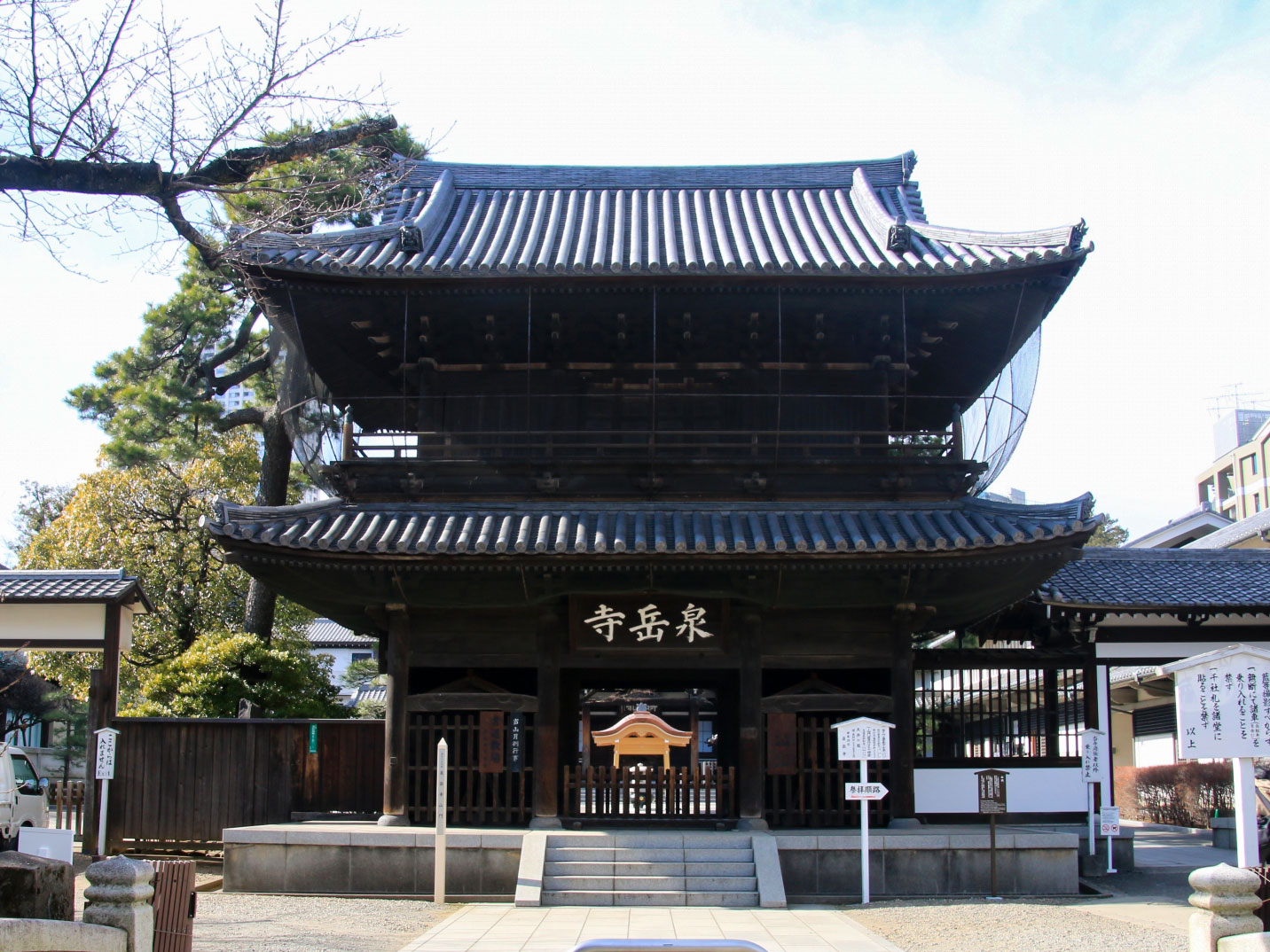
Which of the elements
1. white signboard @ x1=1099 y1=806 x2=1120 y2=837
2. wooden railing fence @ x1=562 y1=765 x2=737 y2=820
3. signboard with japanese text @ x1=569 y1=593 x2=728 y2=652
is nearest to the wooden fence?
wooden railing fence @ x1=562 y1=765 x2=737 y2=820

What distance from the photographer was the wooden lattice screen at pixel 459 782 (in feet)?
47.6

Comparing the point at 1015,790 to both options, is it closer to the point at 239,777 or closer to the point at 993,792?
the point at 993,792

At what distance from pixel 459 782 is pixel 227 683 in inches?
367

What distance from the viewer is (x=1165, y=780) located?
26.3m

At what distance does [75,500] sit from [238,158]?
2408cm

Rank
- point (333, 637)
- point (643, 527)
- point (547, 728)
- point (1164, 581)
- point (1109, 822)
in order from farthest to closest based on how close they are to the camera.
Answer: point (333, 637), point (1164, 581), point (1109, 822), point (547, 728), point (643, 527)

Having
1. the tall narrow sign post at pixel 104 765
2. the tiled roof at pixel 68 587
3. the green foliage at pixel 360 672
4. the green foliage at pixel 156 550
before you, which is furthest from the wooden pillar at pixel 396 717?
the green foliage at pixel 360 672

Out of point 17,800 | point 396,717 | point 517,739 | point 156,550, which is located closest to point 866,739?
point 517,739

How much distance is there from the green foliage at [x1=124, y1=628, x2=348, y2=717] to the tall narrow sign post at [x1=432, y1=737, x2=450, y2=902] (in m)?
10.4

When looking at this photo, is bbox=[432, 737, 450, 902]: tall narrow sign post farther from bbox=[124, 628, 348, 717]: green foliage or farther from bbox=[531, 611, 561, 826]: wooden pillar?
bbox=[124, 628, 348, 717]: green foliage

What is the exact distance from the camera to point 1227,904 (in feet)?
26.4

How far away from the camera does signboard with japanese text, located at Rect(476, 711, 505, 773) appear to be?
14617 millimetres

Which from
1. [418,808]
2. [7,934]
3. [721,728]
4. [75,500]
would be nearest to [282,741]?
[418,808]

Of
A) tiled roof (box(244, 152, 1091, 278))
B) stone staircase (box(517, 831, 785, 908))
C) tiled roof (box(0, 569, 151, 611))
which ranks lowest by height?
stone staircase (box(517, 831, 785, 908))
